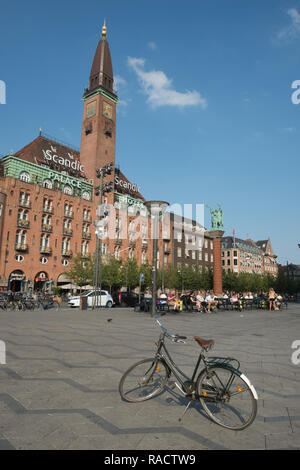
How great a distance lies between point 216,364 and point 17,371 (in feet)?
12.1

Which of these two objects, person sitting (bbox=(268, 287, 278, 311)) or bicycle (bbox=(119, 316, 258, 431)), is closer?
bicycle (bbox=(119, 316, 258, 431))

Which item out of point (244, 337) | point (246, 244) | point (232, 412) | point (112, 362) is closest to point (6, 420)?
point (232, 412)

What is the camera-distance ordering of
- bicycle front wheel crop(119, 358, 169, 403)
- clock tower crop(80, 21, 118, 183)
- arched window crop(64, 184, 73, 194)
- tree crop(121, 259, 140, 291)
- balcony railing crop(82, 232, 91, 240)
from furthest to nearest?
clock tower crop(80, 21, 118, 183) < balcony railing crop(82, 232, 91, 240) < arched window crop(64, 184, 73, 194) < tree crop(121, 259, 140, 291) < bicycle front wheel crop(119, 358, 169, 403)

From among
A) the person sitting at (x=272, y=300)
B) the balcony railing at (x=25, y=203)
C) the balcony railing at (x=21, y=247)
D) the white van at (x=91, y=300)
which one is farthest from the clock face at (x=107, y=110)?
the person sitting at (x=272, y=300)

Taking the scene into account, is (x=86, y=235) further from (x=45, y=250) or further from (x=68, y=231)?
(x=45, y=250)

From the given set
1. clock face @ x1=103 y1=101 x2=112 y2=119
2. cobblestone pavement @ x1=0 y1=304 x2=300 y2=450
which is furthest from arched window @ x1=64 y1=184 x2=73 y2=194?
cobblestone pavement @ x1=0 y1=304 x2=300 y2=450

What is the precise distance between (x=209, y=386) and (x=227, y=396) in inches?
8.9

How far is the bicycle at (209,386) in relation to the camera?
12.0ft

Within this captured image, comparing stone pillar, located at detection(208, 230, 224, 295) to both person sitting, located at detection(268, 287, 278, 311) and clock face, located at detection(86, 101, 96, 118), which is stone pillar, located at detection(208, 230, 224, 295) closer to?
person sitting, located at detection(268, 287, 278, 311)

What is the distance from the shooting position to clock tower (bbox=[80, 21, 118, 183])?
5506cm

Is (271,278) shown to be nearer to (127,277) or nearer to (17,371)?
(127,277)

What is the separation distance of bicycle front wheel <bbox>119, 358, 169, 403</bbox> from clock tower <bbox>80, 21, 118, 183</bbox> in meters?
52.1

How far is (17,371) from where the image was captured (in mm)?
5672

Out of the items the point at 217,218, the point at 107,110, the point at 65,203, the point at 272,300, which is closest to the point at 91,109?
the point at 107,110
